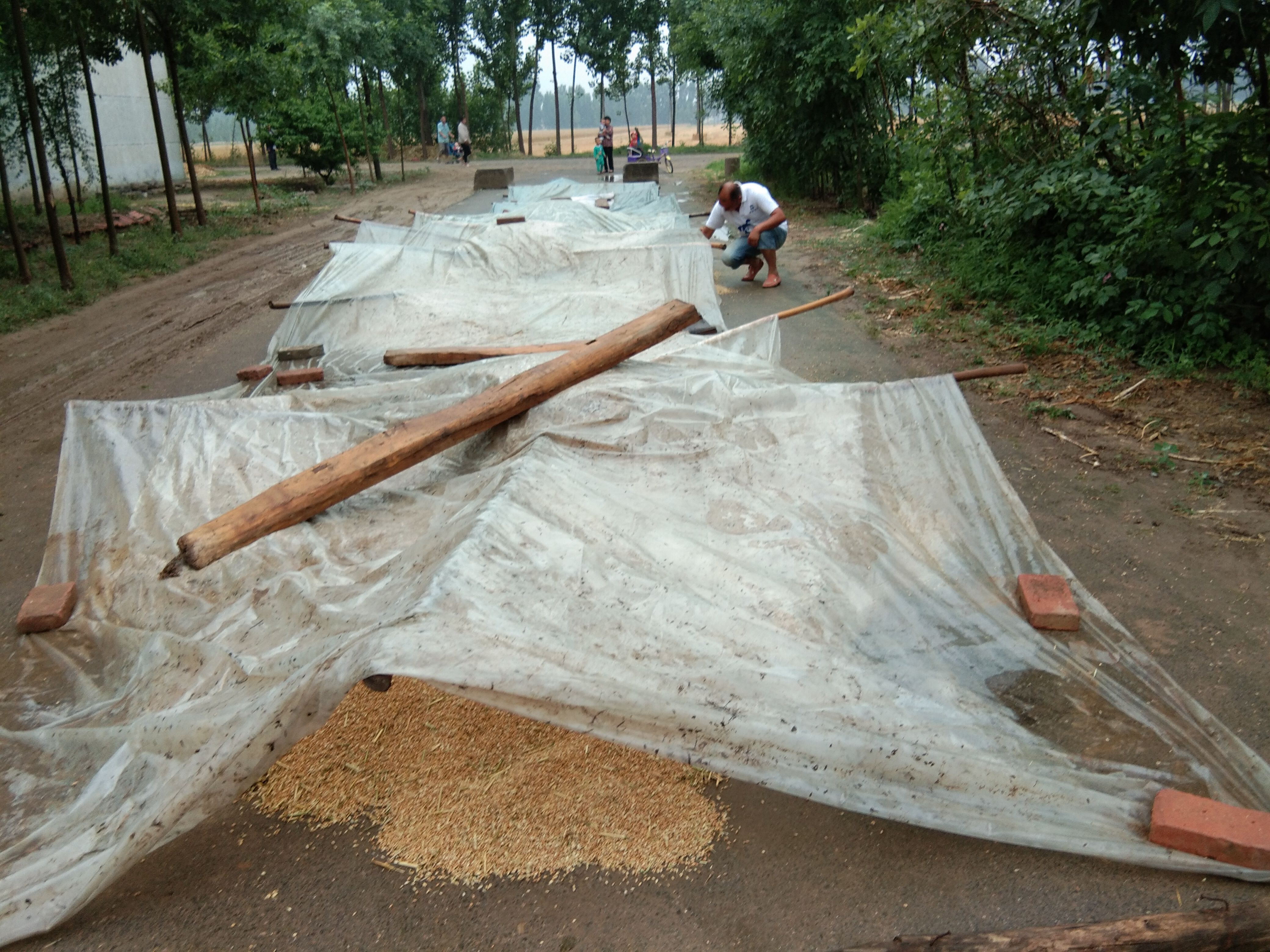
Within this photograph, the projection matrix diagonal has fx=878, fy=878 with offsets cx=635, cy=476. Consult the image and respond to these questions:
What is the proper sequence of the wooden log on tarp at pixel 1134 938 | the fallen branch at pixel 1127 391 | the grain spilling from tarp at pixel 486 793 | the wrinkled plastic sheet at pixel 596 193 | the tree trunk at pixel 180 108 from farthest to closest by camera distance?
the tree trunk at pixel 180 108
the wrinkled plastic sheet at pixel 596 193
the fallen branch at pixel 1127 391
the grain spilling from tarp at pixel 486 793
the wooden log on tarp at pixel 1134 938

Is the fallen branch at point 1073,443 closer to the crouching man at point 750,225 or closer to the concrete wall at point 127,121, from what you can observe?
the crouching man at point 750,225

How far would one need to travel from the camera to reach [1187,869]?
191 centimetres

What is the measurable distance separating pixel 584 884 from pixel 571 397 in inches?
72.4

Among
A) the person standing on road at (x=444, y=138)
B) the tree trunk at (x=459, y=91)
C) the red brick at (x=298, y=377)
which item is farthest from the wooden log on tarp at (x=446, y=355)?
the tree trunk at (x=459, y=91)

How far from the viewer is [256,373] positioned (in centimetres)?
512

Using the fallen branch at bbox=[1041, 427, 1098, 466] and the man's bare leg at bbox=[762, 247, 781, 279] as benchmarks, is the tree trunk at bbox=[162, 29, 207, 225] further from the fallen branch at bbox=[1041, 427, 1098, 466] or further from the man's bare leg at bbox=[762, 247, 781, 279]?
the fallen branch at bbox=[1041, 427, 1098, 466]

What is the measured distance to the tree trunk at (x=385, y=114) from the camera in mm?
23156

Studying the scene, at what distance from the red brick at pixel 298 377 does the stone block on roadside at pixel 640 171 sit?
13336 mm

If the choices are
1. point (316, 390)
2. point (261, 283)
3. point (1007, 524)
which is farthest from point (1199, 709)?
point (261, 283)

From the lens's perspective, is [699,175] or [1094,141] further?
[699,175]

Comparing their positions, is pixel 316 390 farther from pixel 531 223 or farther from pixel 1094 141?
pixel 1094 141

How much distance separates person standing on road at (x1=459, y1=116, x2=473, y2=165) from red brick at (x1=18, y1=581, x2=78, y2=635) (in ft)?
81.9

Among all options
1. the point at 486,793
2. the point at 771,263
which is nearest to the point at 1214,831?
the point at 486,793

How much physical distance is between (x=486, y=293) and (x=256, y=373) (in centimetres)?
170
